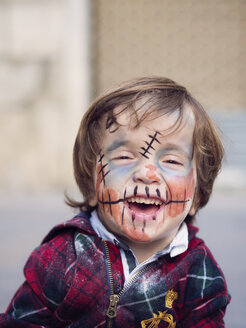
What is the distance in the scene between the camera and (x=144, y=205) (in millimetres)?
1802

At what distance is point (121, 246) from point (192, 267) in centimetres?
29

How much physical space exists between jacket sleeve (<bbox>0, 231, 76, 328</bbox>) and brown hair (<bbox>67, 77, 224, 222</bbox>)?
30 centimetres

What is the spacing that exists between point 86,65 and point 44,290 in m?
5.68

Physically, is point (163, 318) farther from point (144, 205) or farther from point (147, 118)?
point (147, 118)

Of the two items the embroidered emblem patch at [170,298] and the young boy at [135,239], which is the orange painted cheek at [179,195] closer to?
the young boy at [135,239]

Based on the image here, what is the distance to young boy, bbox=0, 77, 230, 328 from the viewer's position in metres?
1.77

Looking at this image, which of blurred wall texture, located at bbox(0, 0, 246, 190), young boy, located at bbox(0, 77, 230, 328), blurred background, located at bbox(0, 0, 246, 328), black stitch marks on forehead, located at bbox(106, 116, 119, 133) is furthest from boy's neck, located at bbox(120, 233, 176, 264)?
blurred wall texture, located at bbox(0, 0, 246, 190)

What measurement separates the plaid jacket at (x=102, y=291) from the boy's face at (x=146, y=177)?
0.13 m

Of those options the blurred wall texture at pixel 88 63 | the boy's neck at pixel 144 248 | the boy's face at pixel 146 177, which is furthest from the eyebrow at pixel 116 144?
the blurred wall texture at pixel 88 63

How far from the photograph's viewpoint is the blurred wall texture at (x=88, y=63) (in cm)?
696

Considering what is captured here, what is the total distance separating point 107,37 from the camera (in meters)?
7.37

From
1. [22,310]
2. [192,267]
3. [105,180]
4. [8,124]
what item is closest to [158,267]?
[192,267]

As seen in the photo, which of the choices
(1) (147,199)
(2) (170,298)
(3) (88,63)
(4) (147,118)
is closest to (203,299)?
(2) (170,298)

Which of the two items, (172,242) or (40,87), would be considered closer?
(172,242)
